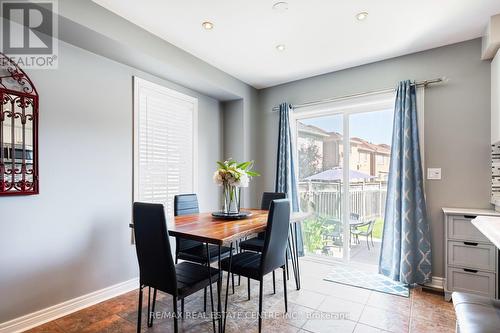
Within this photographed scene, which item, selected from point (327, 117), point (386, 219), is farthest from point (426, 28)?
point (386, 219)

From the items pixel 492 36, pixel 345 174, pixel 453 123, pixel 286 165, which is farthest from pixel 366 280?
pixel 492 36

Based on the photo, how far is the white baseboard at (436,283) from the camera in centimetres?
276

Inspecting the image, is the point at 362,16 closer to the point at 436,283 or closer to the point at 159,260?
the point at 159,260

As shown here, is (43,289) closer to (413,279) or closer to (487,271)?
(413,279)

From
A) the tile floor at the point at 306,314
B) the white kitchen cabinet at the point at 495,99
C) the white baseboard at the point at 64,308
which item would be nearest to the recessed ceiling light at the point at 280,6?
the white kitchen cabinet at the point at 495,99

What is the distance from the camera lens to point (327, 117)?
12.4 feet

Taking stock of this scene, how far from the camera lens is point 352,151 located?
11.6 ft

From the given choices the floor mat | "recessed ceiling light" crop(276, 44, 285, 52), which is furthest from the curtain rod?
the floor mat

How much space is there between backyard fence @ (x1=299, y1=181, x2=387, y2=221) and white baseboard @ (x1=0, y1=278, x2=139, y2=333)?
2.52 m

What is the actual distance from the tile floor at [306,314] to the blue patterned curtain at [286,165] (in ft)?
4.07

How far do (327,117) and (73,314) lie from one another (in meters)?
3.66

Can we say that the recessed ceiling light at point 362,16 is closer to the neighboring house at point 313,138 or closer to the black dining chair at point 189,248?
the neighboring house at point 313,138

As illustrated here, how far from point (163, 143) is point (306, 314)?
2.43m

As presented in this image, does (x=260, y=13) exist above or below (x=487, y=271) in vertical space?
above
